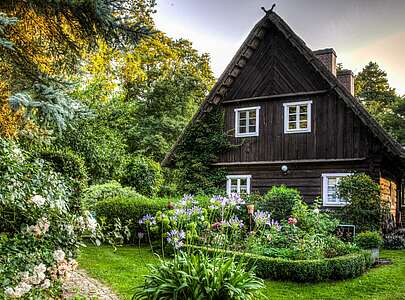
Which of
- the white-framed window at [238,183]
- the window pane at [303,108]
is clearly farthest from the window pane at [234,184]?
the window pane at [303,108]

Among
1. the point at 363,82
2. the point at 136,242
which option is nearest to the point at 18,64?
the point at 136,242

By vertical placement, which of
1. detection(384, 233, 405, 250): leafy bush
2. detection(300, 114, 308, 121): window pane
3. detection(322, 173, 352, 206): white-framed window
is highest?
detection(300, 114, 308, 121): window pane

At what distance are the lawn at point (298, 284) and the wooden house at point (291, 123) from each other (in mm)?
5802

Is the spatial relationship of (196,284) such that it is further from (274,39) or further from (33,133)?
(274,39)

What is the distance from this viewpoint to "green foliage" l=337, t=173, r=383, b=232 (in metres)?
14.6

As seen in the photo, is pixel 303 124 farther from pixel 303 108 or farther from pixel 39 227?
pixel 39 227

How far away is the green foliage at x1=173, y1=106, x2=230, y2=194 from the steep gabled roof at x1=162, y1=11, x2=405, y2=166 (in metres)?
0.34

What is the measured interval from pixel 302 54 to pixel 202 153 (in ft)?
18.7

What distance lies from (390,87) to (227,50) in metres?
27.7

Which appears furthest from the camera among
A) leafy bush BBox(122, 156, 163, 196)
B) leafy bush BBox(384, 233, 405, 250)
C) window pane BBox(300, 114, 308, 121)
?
leafy bush BBox(122, 156, 163, 196)

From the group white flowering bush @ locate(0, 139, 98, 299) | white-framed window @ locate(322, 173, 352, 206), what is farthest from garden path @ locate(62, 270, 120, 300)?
white-framed window @ locate(322, 173, 352, 206)

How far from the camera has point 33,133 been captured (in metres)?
7.07

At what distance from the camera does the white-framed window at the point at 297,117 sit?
55.6ft

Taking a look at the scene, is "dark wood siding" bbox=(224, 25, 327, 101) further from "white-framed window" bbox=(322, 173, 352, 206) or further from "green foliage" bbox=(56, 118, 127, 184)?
"green foliage" bbox=(56, 118, 127, 184)
